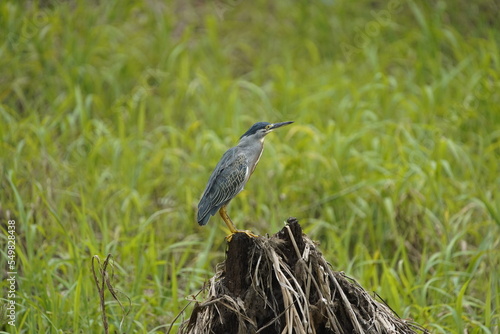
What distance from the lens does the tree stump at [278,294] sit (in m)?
2.95

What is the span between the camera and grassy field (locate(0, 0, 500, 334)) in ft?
15.3

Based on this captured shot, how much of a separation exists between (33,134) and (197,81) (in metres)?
2.21

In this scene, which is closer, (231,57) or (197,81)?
(197,81)

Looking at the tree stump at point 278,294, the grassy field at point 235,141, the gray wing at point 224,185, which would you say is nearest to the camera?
the tree stump at point 278,294

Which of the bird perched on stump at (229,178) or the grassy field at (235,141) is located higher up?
the bird perched on stump at (229,178)

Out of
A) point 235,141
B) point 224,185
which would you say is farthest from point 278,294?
point 235,141

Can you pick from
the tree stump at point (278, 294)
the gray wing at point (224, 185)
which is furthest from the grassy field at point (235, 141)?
the tree stump at point (278, 294)

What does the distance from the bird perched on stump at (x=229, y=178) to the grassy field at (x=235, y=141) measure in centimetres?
62

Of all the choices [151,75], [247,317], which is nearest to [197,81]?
[151,75]

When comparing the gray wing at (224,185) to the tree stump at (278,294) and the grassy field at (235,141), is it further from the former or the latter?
the tree stump at (278,294)

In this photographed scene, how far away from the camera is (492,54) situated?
26.5 ft

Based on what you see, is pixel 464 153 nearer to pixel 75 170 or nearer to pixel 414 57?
pixel 414 57

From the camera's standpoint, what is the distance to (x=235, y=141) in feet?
21.7

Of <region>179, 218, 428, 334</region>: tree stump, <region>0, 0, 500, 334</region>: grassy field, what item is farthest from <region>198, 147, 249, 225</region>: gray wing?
<region>179, 218, 428, 334</region>: tree stump
